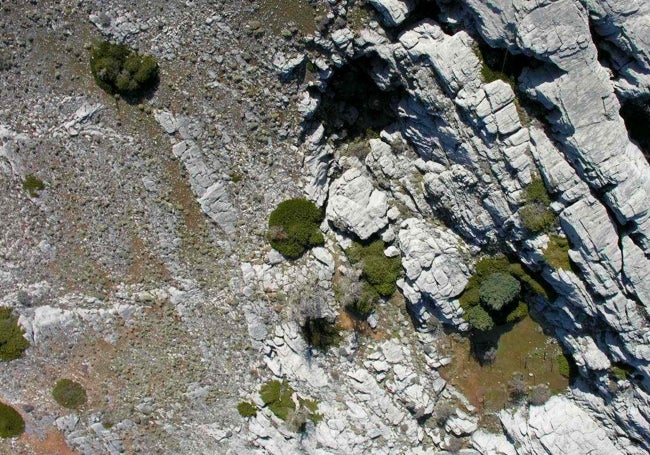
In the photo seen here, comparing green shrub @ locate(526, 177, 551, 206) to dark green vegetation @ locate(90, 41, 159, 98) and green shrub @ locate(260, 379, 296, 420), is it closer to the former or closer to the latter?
green shrub @ locate(260, 379, 296, 420)

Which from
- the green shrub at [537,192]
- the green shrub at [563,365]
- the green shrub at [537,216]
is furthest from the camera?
the green shrub at [563,365]

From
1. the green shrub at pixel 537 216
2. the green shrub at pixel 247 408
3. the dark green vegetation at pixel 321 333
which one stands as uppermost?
the green shrub at pixel 537 216

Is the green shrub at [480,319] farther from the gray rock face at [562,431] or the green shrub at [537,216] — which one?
the gray rock face at [562,431]

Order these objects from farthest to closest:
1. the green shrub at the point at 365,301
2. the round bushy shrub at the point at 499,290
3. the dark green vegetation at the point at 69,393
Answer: the dark green vegetation at the point at 69,393 → the green shrub at the point at 365,301 → the round bushy shrub at the point at 499,290

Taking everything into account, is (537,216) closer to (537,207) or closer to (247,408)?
(537,207)

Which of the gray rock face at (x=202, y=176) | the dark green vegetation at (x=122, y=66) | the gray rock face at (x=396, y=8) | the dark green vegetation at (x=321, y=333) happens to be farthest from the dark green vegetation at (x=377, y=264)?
the dark green vegetation at (x=122, y=66)

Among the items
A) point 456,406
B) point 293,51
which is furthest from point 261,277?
point 456,406

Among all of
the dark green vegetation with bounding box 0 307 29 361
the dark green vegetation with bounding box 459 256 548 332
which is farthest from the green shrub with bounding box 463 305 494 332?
the dark green vegetation with bounding box 0 307 29 361
